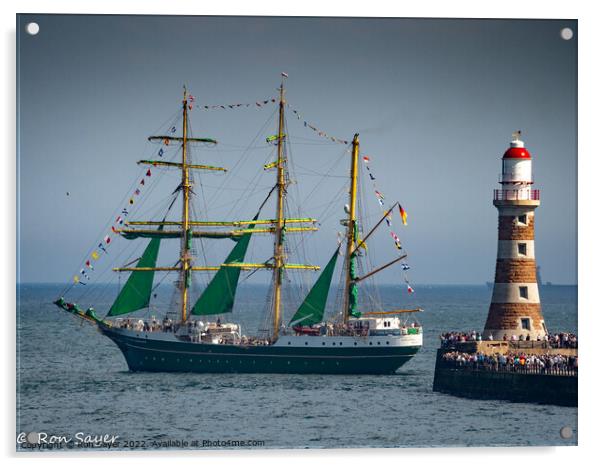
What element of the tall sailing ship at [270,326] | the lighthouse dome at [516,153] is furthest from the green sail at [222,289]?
the lighthouse dome at [516,153]

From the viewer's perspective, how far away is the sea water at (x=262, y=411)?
40219mm

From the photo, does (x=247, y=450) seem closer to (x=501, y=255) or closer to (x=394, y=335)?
(x=501, y=255)

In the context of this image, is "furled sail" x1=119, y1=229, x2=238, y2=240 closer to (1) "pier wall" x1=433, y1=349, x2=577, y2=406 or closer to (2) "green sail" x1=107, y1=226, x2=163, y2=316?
(2) "green sail" x1=107, y1=226, x2=163, y2=316

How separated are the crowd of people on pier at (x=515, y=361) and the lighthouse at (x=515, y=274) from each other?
1.28m

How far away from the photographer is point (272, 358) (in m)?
57.5

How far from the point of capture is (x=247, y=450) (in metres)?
38.5

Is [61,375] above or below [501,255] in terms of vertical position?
below

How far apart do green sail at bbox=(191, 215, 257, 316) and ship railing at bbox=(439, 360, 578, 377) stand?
11.5 metres

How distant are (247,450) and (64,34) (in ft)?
34.9

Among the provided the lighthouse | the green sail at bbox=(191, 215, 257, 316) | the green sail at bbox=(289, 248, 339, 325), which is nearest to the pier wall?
the lighthouse

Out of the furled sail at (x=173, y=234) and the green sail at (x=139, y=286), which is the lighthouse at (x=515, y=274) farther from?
the green sail at (x=139, y=286)

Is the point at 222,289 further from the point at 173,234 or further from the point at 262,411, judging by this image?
the point at 262,411

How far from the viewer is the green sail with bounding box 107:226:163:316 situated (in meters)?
59.2
